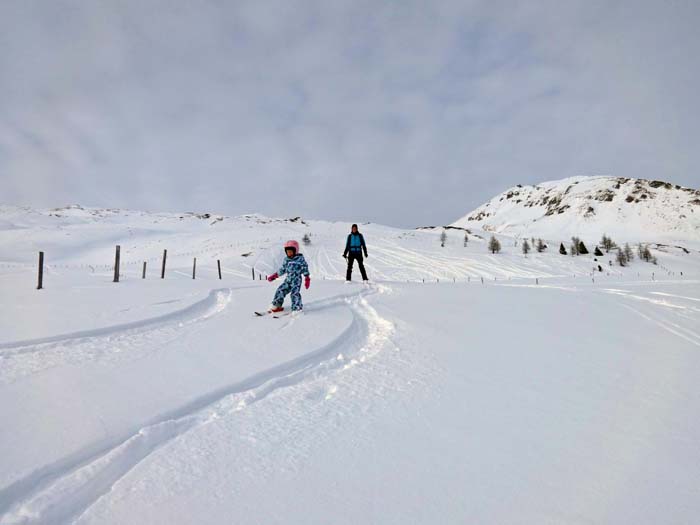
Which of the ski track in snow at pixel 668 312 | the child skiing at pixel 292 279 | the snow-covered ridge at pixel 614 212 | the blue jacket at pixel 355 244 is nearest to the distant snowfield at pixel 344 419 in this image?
the ski track in snow at pixel 668 312

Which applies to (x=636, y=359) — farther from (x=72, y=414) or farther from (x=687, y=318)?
(x=72, y=414)

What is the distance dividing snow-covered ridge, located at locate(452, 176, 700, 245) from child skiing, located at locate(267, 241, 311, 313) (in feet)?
287

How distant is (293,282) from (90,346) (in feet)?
10.8

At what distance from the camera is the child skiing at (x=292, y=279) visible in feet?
20.8

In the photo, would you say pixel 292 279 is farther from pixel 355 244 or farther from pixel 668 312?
pixel 668 312

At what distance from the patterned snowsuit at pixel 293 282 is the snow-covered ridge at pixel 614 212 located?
8749 cm

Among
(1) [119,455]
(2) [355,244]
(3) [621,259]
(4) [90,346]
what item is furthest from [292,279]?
(3) [621,259]

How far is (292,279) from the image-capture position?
21.5ft

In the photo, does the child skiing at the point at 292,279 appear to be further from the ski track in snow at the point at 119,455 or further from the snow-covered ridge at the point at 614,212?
the snow-covered ridge at the point at 614,212

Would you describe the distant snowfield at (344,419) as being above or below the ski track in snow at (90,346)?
above

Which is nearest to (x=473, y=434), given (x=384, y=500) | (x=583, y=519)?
(x=583, y=519)

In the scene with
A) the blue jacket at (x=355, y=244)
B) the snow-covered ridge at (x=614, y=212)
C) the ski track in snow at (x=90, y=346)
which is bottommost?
the ski track in snow at (x=90, y=346)

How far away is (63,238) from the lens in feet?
173

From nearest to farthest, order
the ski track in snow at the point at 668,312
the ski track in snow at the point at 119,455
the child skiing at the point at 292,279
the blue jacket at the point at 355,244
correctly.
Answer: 1. the ski track in snow at the point at 119,455
2. the ski track in snow at the point at 668,312
3. the child skiing at the point at 292,279
4. the blue jacket at the point at 355,244
